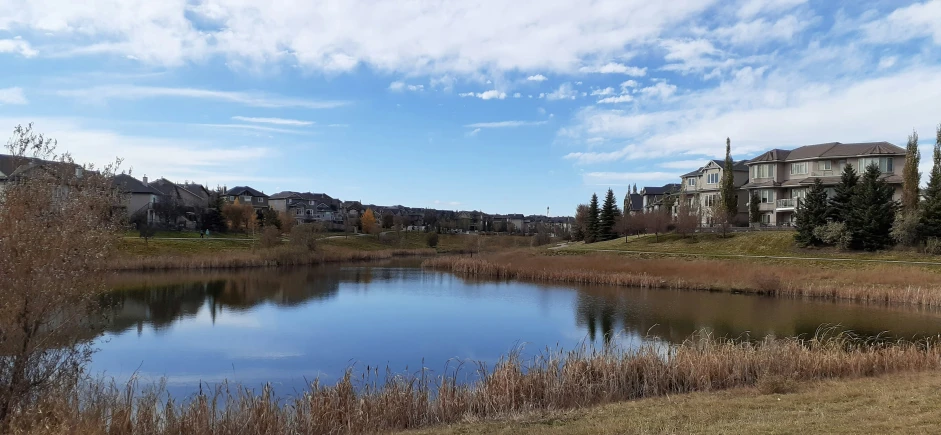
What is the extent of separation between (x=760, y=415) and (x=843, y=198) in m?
41.2

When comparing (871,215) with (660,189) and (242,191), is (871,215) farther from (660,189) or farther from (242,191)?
(242,191)

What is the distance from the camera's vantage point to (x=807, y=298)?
2973cm

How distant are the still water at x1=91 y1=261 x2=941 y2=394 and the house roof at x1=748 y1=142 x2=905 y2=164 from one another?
85.9ft

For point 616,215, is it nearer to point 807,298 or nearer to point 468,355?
point 807,298

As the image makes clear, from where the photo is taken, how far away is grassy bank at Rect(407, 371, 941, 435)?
7789mm

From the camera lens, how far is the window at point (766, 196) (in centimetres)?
5341

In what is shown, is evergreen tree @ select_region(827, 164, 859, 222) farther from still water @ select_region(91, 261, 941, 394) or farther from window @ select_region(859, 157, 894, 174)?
still water @ select_region(91, 261, 941, 394)

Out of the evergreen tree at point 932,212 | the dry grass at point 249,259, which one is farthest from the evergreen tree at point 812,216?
the dry grass at point 249,259

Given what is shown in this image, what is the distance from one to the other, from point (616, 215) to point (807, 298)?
35656 mm

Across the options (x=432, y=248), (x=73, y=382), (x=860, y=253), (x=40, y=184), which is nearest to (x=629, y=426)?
(x=73, y=382)

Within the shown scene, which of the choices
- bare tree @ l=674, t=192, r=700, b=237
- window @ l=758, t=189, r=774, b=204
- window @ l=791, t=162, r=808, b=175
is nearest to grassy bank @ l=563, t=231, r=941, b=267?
bare tree @ l=674, t=192, r=700, b=237

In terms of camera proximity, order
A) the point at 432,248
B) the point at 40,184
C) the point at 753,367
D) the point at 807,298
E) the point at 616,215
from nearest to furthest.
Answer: the point at 40,184 → the point at 753,367 → the point at 807,298 → the point at 616,215 → the point at 432,248

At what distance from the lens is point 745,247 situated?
45.1 meters

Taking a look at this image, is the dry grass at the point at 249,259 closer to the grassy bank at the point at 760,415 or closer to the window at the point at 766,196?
the window at the point at 766,196
